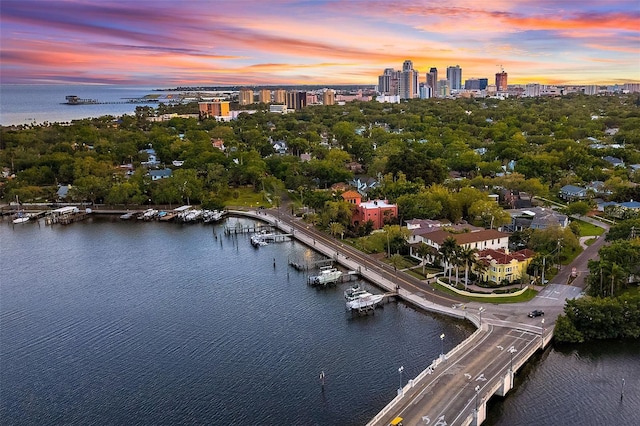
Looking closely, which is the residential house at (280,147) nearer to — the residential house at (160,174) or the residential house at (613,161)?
the residential house at (160,174)

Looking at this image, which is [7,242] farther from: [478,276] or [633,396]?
[633,396]

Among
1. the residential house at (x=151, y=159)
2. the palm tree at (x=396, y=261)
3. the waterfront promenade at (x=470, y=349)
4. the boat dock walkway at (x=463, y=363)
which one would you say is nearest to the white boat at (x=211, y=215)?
the waterfront promenade at (x=470, y=349)

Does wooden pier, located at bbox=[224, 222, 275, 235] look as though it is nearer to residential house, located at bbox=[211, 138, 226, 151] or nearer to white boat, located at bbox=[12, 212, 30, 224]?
white boat, located at bbox=[12, 212, 30, 224]

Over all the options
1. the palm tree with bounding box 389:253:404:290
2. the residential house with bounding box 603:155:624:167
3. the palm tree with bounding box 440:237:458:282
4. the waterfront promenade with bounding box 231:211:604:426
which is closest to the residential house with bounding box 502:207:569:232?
the waterfront promenade with bounding box 231:211:604:426

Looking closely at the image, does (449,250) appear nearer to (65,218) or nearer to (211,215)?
(211,215)

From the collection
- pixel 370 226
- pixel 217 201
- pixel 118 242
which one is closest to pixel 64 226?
pixel 118 242

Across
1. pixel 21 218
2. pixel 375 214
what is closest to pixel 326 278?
pixel 375 214
